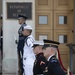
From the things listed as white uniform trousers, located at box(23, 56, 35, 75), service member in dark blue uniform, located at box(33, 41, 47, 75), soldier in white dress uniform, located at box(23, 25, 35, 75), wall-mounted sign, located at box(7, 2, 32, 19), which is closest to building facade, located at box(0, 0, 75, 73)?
wall-mounted sign, located at box(7, 2, 32, 19)

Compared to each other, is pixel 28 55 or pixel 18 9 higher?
pixel 18 9

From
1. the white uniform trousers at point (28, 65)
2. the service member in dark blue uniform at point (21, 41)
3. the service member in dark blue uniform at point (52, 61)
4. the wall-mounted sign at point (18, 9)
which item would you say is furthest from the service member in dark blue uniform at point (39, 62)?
the wall-mounted sign at point (18, 9)

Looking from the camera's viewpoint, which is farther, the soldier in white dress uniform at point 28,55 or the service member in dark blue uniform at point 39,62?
the soldier in white dress uniform at point 28,55

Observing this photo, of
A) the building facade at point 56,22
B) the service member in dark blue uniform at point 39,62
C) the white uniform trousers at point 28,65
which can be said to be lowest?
the white uniform trousers at point 28,65

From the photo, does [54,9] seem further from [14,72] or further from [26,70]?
[26,70]

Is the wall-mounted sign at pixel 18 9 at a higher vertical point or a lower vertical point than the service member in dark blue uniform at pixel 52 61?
higher

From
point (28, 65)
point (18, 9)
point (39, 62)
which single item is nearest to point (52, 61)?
point (39, 62)

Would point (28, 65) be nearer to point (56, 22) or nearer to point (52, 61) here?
point (52, 61)

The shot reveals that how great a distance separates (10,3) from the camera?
43.4 ft

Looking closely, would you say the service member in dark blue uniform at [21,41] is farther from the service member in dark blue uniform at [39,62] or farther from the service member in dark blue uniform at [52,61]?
the service member in dark blue uniform at [52,61]

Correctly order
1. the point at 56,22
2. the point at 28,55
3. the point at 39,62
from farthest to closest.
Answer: the point at 56,22 → the point at 28,55 → the point at 39,62

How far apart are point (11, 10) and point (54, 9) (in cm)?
163

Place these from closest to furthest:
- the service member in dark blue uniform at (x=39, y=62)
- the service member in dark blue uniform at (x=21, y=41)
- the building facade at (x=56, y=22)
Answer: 1. the service member in dark blue uniform at (x=39, y=62)
2. the service member in dark blue uniform at (x=21, y=41)
3. the building facade at (x=56, y=22)

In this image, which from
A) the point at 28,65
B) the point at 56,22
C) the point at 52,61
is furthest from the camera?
the point at 56,22
